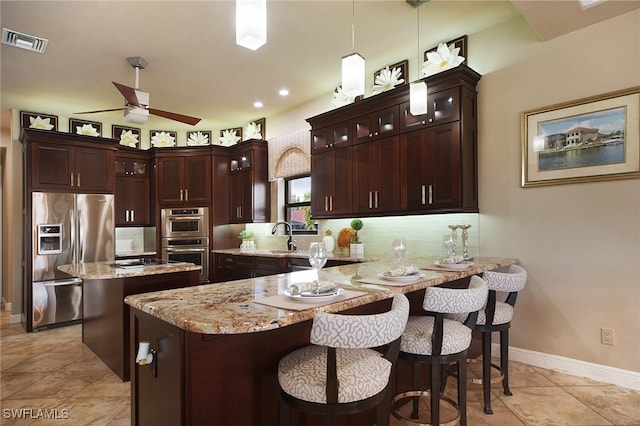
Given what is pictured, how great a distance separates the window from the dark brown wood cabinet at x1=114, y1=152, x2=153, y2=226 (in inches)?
100

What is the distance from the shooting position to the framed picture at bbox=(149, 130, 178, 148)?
6324 mm

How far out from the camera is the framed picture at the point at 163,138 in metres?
6.32

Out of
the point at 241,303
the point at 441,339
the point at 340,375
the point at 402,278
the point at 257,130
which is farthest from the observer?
the point at 257,130

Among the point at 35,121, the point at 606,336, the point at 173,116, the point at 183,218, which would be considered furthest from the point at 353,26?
the point at 35,121

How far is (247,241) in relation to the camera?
5785 millimetres

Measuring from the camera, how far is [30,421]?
2.36 meters

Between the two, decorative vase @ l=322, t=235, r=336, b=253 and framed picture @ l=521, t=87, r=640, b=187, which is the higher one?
framed picture @ l=521, t=87, r=640, b=187

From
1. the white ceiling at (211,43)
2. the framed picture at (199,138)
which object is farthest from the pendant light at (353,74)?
the framed picture at (199,138)

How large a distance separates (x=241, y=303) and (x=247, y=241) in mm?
4322

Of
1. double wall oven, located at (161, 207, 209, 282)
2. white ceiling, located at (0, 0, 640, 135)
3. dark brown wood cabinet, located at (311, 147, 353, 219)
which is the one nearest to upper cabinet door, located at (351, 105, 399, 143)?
dark brown wood cabinet, located at (311, 147, 353, 219)

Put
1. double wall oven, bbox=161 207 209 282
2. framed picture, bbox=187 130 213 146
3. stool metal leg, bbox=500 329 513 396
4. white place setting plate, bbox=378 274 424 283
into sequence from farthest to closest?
framed picture, bbox=187 130 213 146 < double wall oven, bbox=161 207 209 282 < stool metal leg, bbox=500 329 513 396 < white place setting plate, bbox=378 274 424 283

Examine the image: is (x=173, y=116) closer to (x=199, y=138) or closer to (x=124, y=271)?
(x=124, y=271)

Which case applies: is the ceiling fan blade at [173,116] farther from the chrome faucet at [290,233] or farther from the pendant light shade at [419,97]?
the pendant light shade at [419,97]

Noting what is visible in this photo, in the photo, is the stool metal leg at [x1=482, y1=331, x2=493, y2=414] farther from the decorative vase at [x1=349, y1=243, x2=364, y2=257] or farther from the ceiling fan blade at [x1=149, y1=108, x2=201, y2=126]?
the ceiling fan blade at [x1=149, y1=108, x2=201, y2=126]
